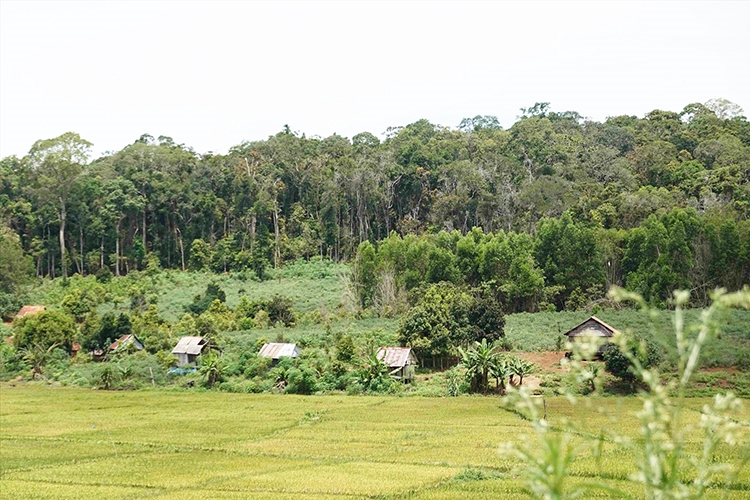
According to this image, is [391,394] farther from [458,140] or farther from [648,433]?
[458,140]

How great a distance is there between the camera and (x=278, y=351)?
40.7 meters

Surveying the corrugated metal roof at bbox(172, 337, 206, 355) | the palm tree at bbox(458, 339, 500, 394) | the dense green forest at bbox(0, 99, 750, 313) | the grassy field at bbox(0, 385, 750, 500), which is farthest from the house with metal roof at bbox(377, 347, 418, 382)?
the dense green forest at bbox(0, 99, 750, 313)

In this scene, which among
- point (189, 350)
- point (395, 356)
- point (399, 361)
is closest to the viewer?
point (399, 361)

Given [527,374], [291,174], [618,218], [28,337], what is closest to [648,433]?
[527,374]

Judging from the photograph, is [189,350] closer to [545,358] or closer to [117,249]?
[545,358]

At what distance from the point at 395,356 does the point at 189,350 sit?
13543mm

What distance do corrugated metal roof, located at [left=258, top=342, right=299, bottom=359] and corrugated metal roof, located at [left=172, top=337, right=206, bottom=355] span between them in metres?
4.45

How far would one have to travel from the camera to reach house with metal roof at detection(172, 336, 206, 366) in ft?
141

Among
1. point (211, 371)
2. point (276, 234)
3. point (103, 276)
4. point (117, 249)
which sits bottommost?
point (211, 371)

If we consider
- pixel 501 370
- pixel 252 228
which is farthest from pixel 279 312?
pixel 252 228

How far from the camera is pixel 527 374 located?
34812 mm

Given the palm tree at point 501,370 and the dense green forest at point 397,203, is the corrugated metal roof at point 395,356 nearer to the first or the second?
the palm tree at point 501,370

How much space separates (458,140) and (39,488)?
78.5m

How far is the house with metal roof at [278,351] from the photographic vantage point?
40375 mm
